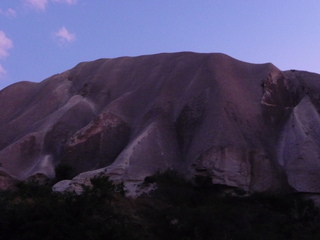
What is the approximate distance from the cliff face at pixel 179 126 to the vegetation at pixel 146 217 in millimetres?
2628

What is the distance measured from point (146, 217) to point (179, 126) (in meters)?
12.6

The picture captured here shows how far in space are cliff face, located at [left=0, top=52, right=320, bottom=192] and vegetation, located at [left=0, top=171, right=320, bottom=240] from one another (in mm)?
2628

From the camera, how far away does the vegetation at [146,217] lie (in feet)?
54.2

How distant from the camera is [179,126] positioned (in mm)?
32594

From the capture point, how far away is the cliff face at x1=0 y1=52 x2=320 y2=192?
28.8 m

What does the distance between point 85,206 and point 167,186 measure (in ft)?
29.2

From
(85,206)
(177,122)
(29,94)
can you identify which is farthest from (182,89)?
(85,206)

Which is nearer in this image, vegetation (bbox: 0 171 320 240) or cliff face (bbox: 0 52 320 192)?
vegetation (bbox: 0 171 320 240)

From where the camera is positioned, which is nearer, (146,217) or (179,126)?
(146,217)

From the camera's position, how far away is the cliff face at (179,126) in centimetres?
2884

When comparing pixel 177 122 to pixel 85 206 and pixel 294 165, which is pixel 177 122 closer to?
pixel 294 165

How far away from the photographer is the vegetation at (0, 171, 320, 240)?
16.5m

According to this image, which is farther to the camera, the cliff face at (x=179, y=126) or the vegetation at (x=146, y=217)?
the cliff face at (x=179, y=126)

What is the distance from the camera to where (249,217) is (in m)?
20.9
